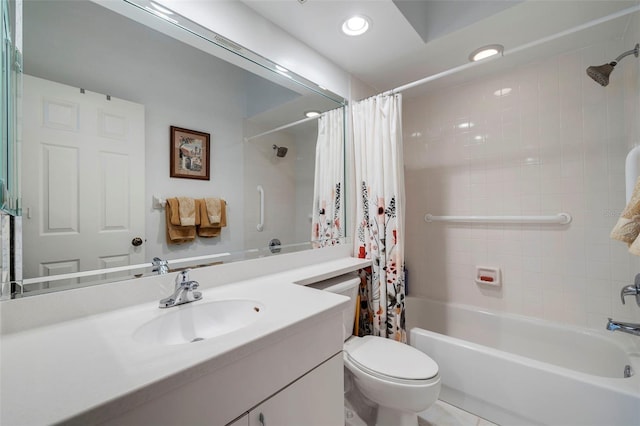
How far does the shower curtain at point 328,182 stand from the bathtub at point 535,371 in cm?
87

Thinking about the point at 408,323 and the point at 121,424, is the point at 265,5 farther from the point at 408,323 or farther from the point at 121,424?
the point at 408,323

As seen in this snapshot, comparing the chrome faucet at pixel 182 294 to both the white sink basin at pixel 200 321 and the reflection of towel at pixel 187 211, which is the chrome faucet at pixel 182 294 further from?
the reflection of towel at pixel 187 211

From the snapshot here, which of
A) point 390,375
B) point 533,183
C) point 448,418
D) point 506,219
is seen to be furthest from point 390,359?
point 533,183

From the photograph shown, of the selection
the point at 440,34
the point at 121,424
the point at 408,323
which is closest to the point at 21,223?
the point at 121,424

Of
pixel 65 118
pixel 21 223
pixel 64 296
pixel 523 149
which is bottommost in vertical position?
pixel 64 296

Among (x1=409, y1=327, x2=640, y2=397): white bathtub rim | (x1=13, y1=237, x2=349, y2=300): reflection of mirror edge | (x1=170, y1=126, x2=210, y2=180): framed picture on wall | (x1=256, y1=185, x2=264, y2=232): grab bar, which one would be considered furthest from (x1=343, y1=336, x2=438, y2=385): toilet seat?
(x1=170, y1=126, x2=210, y2=180): framed picture on wall

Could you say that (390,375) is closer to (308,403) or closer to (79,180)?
(308,403)

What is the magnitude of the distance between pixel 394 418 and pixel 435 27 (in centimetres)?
221

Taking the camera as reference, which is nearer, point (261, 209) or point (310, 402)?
point (310, 402)

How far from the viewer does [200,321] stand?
3.23ft

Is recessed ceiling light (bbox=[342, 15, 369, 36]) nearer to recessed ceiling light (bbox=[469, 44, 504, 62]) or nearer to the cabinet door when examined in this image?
recessed ceiling light (bbox=[469, 44, 504, 62])

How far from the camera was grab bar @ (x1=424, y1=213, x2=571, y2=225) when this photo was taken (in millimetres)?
1769

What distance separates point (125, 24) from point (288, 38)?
860mm

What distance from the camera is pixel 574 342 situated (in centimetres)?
167
